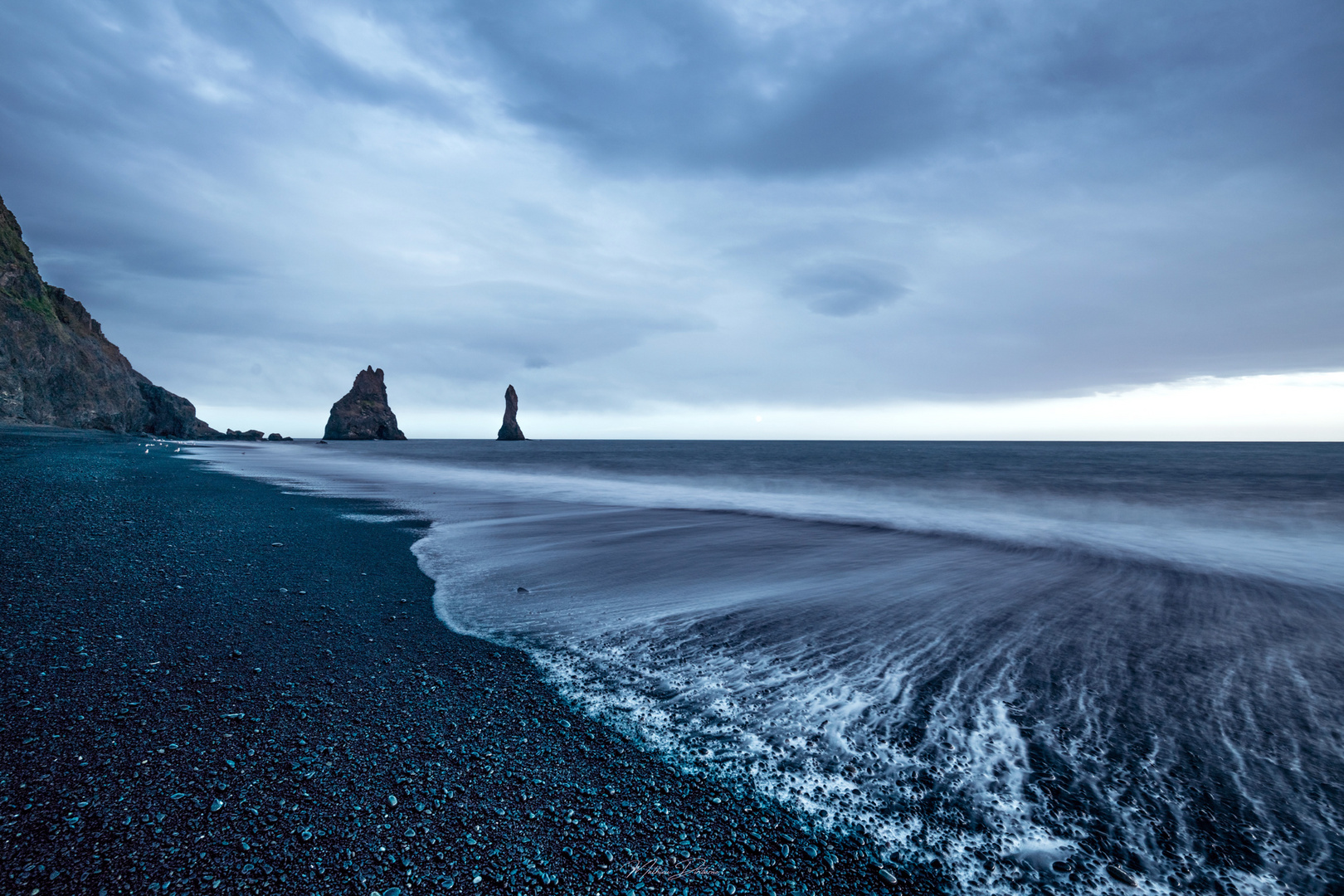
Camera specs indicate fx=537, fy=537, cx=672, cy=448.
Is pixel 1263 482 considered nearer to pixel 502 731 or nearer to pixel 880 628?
pixel 880 628

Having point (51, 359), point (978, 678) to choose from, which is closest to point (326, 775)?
point (978, 678)

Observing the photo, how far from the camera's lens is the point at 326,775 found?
3018mm

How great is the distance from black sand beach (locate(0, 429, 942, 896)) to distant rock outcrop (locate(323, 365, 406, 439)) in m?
184

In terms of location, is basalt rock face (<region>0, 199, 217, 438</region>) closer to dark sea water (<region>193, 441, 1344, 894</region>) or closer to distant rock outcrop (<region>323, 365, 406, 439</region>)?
dark sea water (<region>193, 441, 1344, 894</region>)

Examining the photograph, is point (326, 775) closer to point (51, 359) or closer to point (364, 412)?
point (51, 359)

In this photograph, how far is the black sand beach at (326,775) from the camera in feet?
7.89

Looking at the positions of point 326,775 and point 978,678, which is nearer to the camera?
point 326,775

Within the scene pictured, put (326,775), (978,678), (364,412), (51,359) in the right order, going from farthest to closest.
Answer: (364,412), (51,359), (978,678), (326,775)

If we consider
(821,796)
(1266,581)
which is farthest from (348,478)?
(1266,581)

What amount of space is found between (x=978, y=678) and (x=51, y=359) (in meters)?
76.0

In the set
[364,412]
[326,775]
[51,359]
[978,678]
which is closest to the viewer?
[326,775]

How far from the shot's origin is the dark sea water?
2986mm

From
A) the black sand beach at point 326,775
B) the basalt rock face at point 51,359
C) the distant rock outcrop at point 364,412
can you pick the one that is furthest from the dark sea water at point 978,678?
the distant rock outcrop at point 364,412

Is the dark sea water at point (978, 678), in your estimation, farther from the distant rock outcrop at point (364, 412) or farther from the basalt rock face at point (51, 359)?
the distant rock outcrop at point (364, 412)
